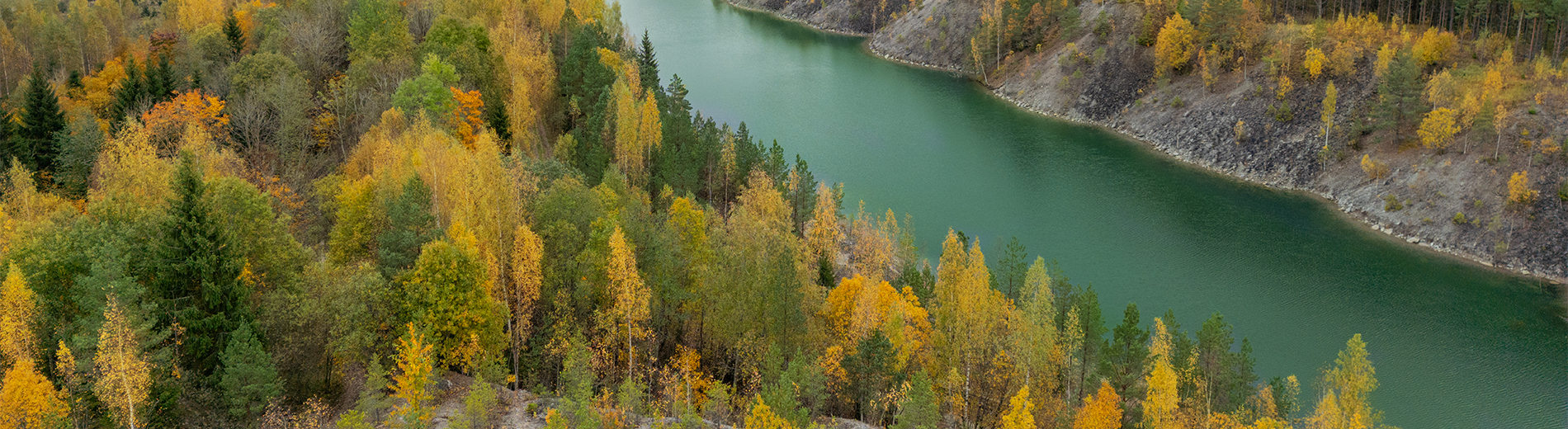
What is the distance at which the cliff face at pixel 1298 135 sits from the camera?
67.2 metres

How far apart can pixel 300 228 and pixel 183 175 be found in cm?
1410

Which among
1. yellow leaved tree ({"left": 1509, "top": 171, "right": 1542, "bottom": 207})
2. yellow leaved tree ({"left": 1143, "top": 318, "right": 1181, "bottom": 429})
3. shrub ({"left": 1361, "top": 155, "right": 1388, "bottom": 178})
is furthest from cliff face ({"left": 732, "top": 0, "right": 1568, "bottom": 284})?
yellow leaved tree ({"left": 1143, "top": 318, "right": 1181, "bottom": 429})

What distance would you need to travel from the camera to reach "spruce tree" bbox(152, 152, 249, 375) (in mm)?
32938

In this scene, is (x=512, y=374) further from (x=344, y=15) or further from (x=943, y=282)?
(x=344, y=15)

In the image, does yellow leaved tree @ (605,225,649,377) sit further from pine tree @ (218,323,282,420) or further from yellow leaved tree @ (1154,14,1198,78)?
yellow leaved tree @ (1154,14,1198,78)

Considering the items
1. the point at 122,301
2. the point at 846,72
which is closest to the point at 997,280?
the point at 122,301

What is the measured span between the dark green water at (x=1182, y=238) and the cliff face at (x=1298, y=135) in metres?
2.15

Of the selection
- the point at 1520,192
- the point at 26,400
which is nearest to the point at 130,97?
the point at 26,400

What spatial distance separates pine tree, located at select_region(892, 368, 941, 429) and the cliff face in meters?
48.5

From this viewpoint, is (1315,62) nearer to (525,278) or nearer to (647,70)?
(647,70)

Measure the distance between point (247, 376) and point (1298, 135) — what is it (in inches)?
3032

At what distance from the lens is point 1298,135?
8200 centimetres

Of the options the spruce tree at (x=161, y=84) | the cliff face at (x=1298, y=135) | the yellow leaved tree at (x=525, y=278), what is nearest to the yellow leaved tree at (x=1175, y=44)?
the cliff face at (x=1298, y=135)

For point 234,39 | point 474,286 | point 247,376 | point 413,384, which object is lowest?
point 413,384
